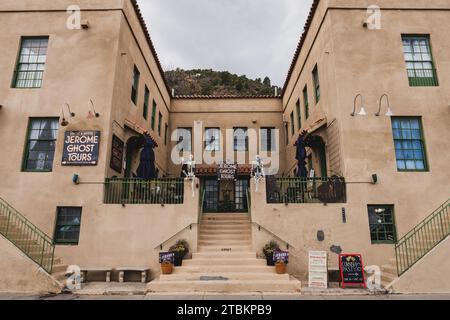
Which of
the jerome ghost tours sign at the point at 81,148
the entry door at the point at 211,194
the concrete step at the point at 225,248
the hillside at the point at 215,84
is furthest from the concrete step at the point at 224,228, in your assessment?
the hillside at the point at 215,84

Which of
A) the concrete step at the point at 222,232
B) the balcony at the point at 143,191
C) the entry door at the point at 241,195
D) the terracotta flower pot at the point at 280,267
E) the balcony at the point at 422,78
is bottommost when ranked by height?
the terracotta flower pot at the point at 280,267

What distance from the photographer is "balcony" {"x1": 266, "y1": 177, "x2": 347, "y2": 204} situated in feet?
39.0

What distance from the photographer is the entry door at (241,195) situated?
68.1ft

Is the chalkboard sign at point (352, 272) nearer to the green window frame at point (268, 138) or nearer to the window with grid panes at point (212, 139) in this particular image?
the green window frame at point (268, 138)

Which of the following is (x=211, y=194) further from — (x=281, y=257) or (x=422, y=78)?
(x=422, y=78)

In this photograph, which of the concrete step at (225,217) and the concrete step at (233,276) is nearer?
the concrete step at (233,276)

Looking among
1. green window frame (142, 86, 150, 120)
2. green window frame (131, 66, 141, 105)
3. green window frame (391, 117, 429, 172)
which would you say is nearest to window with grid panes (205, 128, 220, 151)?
green window frame (142, 86, 150, 120)

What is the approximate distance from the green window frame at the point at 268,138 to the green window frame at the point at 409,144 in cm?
1034

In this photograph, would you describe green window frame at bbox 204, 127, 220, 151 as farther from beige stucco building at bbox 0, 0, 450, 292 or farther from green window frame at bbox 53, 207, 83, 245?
green window frame at bbox 53, 207, 83, 245

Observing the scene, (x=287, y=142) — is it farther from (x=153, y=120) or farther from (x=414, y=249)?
A: (x=414, y=249)

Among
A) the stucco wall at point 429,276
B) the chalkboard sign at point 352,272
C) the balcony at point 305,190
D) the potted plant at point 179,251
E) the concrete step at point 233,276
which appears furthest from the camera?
the balcony at point 305,190

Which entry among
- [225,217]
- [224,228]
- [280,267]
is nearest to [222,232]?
[224,228]

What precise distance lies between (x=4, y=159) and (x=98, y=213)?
190 inches

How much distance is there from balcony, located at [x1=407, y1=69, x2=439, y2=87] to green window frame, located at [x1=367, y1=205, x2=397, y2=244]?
5855 mm
